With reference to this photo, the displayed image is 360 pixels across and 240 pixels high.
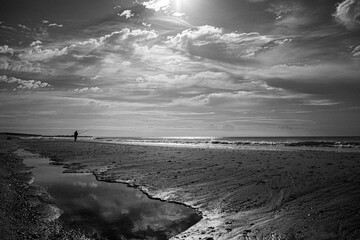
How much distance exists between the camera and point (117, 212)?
10.4m

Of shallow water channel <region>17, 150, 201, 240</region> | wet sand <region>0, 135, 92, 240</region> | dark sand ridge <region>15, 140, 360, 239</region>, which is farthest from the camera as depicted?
shallow water channel <region>17, 150, 201, 240</region>

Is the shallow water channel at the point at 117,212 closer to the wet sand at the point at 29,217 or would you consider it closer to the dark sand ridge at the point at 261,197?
the wet sand at the point at 29,217

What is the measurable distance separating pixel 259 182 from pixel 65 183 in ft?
37.2

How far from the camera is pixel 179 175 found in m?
17.2

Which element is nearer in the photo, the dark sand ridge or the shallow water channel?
the dark sand ridge

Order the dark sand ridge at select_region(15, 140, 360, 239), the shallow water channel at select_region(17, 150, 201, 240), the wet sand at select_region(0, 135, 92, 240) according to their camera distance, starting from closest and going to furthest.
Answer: the wet sand at select_region(0, 135, 92, 240)
the dark sand ridge at select_region(15, 140, 360, 239)
the shallow water channel at select_region(17, 150, 201, 240)

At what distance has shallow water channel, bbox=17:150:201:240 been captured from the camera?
8.52m

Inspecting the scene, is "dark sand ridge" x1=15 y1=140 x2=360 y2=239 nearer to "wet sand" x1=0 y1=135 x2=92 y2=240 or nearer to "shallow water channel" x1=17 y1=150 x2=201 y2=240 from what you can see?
"shallow water channel" x1=17 y1=150 x2=201 y2=240

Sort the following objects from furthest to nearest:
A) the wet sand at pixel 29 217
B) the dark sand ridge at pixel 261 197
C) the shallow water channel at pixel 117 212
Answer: the shallow water channel at pixel 117 212 < the dark sand ridge at pixel 261 197 < the wet sand at pixel 29 217

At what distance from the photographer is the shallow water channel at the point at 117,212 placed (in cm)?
852

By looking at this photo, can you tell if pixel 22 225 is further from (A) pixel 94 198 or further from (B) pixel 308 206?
(B) pixel 308 206

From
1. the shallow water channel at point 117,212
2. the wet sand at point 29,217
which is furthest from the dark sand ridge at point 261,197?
the wet sand at point 29,217

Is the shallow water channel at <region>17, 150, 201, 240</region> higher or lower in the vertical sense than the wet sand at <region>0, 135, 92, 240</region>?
lower

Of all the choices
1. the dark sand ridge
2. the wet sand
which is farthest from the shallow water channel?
the dark sand ridge
